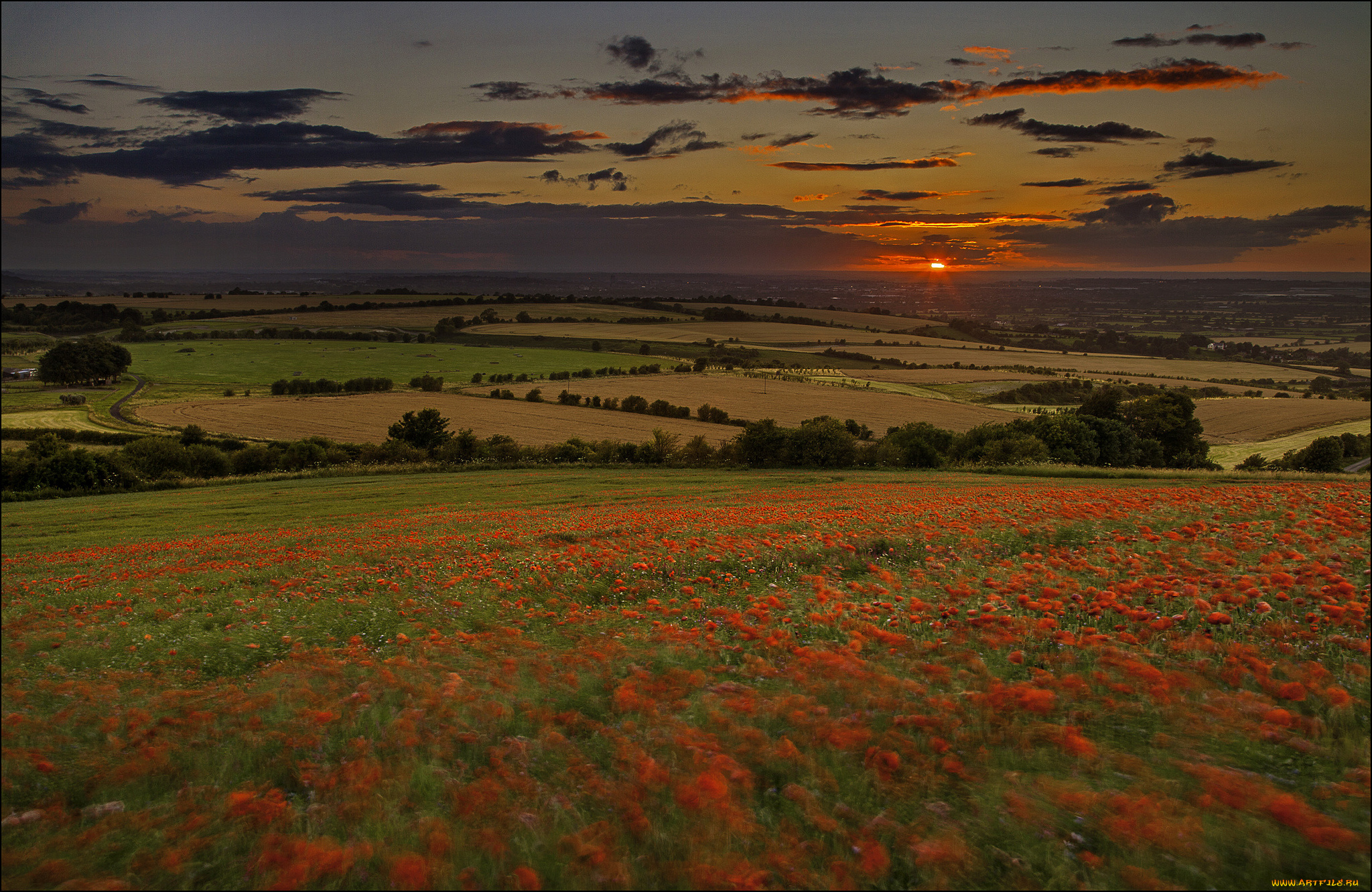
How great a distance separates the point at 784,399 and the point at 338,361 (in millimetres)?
78509

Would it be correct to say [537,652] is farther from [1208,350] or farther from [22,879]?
[1208,350]

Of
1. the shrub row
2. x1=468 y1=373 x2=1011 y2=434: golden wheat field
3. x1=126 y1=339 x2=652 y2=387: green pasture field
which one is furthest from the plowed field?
the shrub row

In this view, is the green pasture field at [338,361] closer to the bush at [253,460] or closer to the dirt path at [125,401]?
the dirt path at [125,401]

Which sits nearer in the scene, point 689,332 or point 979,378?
point 979,378

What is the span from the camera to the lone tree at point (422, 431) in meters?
64.0

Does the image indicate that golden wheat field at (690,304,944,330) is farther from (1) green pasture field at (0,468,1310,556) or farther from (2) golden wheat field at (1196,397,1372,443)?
(1) green pasture field at (0,468,1310,556)

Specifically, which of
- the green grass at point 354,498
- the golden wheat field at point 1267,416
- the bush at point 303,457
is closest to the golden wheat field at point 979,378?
the golden wheat field at point 1267,416

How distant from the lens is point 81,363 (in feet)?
295

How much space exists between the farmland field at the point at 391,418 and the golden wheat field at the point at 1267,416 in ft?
169

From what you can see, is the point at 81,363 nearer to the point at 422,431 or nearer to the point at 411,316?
the point at 422,431

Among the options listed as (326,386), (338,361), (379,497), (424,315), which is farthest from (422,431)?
(424,315)

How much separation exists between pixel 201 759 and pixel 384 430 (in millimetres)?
74662

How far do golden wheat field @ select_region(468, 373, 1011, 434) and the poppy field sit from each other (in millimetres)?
62637

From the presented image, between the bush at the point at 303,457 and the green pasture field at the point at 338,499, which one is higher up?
the green pasture field at the point at 338,499
